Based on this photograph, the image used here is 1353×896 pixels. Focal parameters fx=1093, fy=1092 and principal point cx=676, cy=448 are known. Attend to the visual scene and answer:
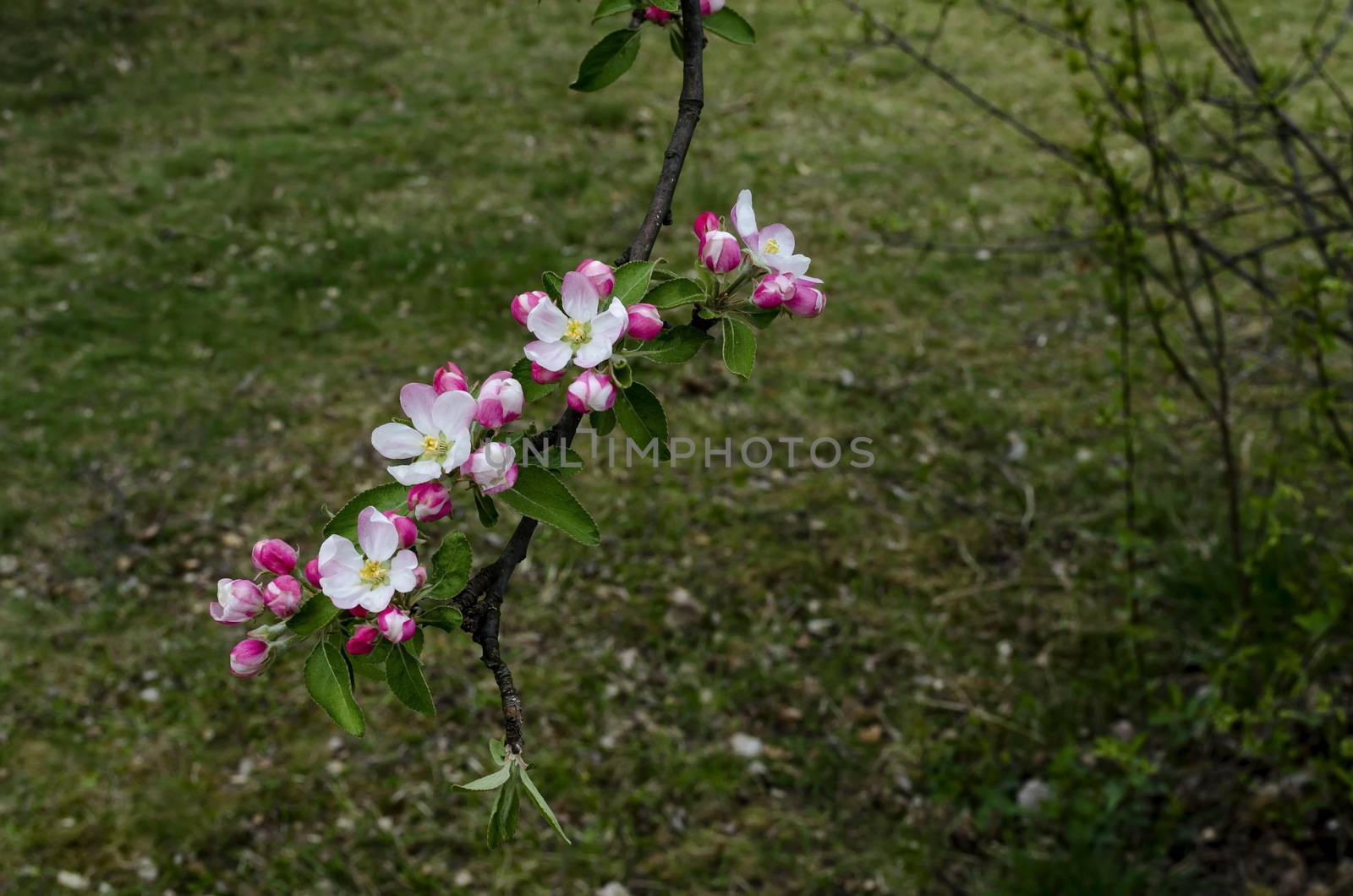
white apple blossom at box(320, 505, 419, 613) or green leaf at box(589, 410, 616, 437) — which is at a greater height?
green leaf at box(589, 410, 616, 437)

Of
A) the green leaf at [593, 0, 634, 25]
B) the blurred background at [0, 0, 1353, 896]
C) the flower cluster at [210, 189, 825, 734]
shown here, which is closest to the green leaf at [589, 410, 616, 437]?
the flower cluster at [210, 189, 825, 734]

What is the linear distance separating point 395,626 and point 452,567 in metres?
0.07

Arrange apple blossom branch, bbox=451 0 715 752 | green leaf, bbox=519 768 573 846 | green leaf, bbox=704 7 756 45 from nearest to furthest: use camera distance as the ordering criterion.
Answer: green leaf, bbox=519 768 573 846 < apple blossom branch, bbox=451 0 715 752 < green leaf, bbox=704 7 756 45

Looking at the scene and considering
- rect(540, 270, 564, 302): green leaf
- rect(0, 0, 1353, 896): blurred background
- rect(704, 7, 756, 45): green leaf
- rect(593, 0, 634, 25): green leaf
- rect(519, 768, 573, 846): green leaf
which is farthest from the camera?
rect(0, 0, 1353, 896): blurred background

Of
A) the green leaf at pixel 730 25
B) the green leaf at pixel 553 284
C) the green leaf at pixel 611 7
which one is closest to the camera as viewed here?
the green leaf at pixel 553 284

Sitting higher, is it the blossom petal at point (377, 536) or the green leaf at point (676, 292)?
the green leaf at point (676, 292)

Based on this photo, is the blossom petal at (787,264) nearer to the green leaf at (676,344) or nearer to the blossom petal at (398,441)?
the green leaf at (676,344)

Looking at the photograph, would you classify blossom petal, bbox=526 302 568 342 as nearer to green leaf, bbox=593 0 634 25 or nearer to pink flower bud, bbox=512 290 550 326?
pink flower bud, bbox=512 290 550 326

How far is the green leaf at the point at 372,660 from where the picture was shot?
917mm

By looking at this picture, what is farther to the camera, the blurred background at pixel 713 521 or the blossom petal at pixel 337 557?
the blurred background at pixel 713 521

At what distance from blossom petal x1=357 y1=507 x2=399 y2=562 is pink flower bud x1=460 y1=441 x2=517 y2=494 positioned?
77mm

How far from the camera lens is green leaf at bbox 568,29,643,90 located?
46.1 inches

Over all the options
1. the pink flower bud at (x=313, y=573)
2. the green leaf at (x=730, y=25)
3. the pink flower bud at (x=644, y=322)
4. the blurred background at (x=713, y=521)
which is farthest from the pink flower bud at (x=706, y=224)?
the blurred background at (x=713, y=521)

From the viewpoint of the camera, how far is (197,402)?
411cm
